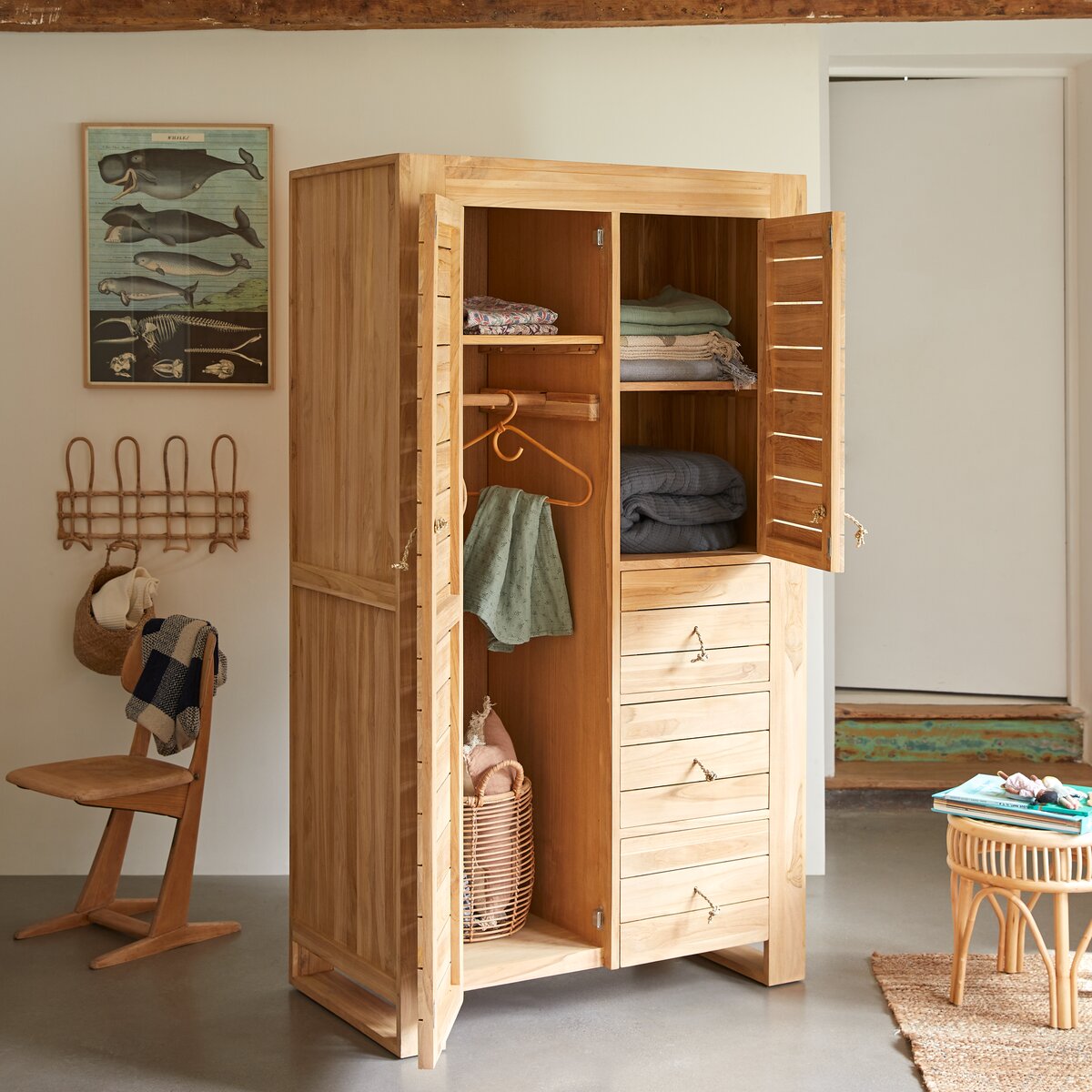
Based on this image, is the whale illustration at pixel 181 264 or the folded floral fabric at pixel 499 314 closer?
the folded floral fabric at pixel 499 314

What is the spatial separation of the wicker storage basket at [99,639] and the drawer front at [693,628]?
151 cm

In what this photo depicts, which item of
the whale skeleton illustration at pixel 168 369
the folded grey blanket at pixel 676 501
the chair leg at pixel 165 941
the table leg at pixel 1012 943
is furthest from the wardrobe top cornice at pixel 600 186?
the chair leg at pixel 165 941

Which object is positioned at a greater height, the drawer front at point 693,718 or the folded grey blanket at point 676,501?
the folded grey blanket at point 676,501

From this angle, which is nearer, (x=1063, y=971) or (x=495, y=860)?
(x=1063, y=971)

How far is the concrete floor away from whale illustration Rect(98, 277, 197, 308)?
176 cm

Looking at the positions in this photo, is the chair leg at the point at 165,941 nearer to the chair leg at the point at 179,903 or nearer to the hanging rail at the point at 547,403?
the chair leg at the point at 179,903

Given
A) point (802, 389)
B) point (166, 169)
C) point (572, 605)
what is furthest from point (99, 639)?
point (802, 389)

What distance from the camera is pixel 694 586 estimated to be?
3297 millimetres

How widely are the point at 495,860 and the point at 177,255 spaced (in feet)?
6.48

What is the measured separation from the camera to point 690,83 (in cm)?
404

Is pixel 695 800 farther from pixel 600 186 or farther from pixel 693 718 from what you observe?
pixel 600 186

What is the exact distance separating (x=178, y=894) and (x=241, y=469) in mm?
1235

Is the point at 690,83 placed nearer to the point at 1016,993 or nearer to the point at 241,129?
the point at 241,129

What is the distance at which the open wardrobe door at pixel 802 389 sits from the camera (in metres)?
3.02
